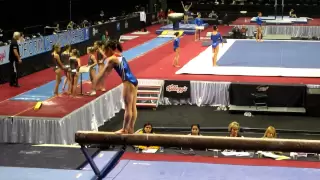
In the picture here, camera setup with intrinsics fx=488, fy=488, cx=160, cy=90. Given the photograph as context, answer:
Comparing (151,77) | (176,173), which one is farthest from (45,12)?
(176,173)

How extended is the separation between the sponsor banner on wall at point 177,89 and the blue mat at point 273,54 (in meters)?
2.88

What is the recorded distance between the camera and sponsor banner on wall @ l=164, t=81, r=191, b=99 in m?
13.0

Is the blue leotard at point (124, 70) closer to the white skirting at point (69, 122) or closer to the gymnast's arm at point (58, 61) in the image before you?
the white skirting at point (69, 122)

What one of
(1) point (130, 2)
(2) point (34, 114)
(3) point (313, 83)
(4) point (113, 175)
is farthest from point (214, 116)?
(1) point (130, 2)

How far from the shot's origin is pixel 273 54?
58.0 ft

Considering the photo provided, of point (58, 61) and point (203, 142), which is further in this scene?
point (58, 61)

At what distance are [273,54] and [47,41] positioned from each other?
8.01 m

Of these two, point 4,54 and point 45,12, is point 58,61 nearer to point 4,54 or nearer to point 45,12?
point 4,54

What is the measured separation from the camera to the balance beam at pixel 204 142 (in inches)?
218

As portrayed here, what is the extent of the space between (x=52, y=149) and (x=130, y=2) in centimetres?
2370

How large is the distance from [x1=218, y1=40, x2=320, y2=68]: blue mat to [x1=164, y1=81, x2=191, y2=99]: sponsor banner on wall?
2878 millimetres

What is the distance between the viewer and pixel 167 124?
37.1 ft

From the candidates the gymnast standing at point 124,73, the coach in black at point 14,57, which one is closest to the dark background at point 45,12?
the coach in black at point 14,57

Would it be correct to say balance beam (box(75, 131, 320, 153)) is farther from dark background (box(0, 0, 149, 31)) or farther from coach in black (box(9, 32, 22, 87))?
dark background (box(0, 0, 149, 31))
